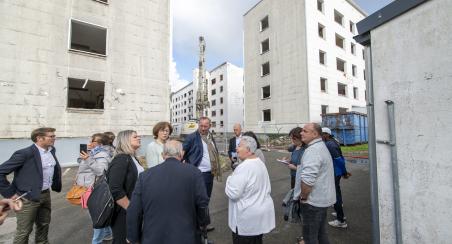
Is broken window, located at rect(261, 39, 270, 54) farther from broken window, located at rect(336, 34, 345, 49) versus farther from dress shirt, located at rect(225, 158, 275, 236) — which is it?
dress shirt, located at rect(225, 158, 275, 236)

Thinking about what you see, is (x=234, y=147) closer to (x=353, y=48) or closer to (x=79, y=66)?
(x=79, y=66)

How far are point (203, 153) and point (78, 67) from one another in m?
11.1

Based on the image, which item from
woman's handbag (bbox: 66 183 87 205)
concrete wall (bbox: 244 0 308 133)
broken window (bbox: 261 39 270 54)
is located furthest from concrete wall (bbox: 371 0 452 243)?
broken window (bbox: 261 39 270 54)

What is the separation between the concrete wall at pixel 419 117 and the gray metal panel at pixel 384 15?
0.19ft

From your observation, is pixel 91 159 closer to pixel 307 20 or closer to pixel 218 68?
pixel 307 20

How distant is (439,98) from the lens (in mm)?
2066

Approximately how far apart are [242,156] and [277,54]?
23187 mm

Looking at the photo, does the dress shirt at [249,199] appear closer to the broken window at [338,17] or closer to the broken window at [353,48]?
the broken window at [338,17]

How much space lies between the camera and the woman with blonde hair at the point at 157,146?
12.2ft

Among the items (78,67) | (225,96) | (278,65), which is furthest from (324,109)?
(225,96)

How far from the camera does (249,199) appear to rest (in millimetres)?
2447

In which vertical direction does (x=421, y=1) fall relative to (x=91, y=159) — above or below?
above

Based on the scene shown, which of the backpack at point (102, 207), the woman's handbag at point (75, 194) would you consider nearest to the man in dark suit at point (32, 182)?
the woman's handbag at point (75, 194)

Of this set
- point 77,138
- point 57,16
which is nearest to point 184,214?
point 77,138
